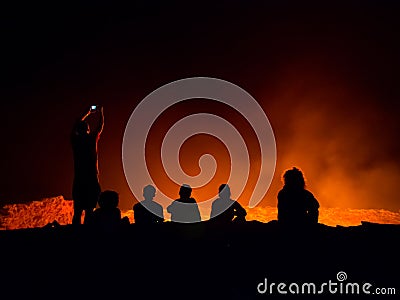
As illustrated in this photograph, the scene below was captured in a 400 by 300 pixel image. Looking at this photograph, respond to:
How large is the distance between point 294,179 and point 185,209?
6.62 ft

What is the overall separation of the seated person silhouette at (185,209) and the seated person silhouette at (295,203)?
1592mm

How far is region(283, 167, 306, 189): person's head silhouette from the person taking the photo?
573 centimetres

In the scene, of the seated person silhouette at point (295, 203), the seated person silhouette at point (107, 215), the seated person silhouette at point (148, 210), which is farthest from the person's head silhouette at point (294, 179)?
the seated person silhouette at point (107, 215)

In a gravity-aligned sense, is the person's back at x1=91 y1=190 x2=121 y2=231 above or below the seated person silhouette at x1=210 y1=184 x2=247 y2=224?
below

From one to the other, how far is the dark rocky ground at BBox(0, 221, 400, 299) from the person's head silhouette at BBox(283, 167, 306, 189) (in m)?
0.69

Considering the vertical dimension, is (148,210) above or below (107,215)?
above

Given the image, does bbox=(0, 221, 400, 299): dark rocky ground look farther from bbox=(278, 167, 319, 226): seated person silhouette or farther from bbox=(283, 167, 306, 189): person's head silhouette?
bbox=(283, 167, 306, 189): person's head silhouette

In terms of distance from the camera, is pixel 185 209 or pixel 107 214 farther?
pixel 185 209

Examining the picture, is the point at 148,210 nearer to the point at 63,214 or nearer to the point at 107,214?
the point at 107,214

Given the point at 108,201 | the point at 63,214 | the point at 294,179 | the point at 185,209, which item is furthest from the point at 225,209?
the point at 63,214

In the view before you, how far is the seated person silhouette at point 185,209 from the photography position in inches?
259

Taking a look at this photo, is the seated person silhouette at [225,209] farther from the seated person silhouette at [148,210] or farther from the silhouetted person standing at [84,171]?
the silhouetted person standing at [84,171]

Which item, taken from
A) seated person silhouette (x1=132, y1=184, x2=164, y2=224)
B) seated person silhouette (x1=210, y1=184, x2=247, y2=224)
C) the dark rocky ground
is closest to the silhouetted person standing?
seated person silhouette (x1=132, y1=184, x2=164, y2=224)

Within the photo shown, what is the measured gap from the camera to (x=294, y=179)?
575 cm
